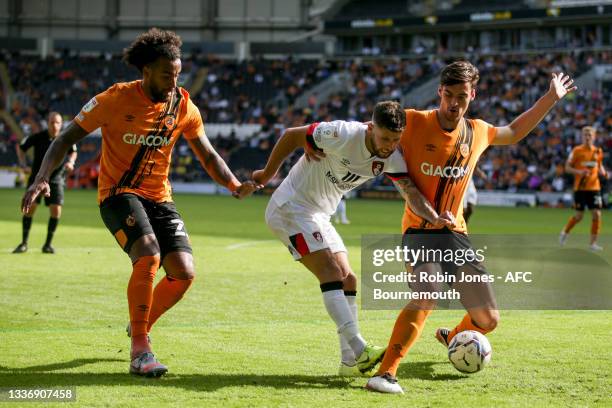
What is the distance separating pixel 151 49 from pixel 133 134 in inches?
26.2

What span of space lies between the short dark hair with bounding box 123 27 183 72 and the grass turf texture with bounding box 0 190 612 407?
2321 mm

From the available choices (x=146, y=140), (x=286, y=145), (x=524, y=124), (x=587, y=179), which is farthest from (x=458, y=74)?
(x=587, y=179)

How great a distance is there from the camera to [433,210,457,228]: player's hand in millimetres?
6156

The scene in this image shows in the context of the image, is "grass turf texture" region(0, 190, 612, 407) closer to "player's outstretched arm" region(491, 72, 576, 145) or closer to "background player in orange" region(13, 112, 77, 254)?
"background player in orange" region(13, 112, 77, 254)

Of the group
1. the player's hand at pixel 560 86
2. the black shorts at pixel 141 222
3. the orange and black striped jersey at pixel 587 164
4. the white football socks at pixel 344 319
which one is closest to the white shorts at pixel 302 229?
the white football socks at pixel 344 319

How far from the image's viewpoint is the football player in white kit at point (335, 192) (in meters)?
6.36

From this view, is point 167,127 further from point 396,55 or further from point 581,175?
point 396,55

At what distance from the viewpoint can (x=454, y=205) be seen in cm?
665

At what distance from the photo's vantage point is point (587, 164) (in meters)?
17.9

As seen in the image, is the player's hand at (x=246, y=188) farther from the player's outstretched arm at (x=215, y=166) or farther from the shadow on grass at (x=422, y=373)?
the shadow on grass at (x=422, y=373)

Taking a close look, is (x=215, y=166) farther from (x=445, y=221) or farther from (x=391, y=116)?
(x=445, y=221)

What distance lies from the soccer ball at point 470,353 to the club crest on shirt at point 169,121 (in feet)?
9.04

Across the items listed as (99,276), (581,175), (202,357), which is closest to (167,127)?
(202,357)

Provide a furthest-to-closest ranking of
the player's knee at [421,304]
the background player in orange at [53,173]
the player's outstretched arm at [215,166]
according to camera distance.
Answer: the background player in orange at [53,173] < the player's outstretched arm at [215,166] < the player's knee at [421,304]
